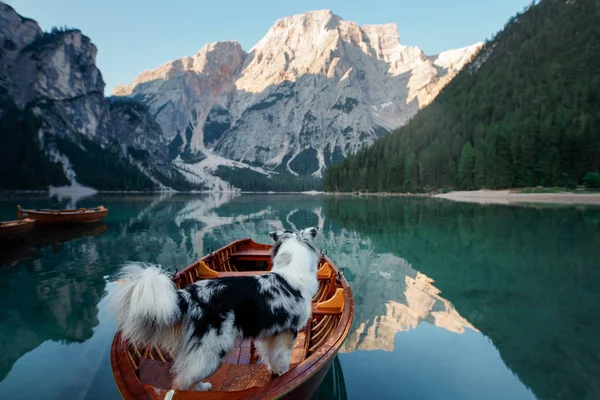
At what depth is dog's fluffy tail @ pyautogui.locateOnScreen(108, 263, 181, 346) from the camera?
3.15 metres

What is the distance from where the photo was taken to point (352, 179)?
112 metres

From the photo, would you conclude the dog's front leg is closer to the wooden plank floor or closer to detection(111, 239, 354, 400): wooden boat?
detection(111, 239, 354, 400): wooden boat

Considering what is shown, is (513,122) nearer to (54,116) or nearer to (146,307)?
(146,307)

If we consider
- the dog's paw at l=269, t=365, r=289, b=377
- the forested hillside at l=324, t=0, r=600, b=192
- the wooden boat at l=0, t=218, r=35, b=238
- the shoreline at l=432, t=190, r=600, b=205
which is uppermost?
the forested hillside at l=324, t=0, r=600, b=192

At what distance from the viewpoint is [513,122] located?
261ft

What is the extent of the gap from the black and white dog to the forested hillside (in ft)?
240

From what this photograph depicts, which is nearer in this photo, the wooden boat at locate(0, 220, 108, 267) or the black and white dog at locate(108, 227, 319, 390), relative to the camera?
the black and white dog at locate(108, 227, 319, 390)

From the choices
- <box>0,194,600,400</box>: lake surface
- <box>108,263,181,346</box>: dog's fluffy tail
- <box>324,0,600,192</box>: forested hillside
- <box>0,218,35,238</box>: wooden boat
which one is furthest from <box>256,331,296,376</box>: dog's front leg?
<box>324,0,600,192</box>: forested hillside

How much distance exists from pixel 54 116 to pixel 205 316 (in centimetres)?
18609

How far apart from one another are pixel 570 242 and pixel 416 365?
19.0 metres

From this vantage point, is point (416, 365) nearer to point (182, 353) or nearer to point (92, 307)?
point (182, 353)

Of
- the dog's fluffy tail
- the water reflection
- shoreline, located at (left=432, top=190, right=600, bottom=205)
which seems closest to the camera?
the dog's fluffy tail

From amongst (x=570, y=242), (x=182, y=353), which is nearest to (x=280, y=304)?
(x=182, y=353)

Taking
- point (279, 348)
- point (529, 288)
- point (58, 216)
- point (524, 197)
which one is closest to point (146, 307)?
point (279, 348)
